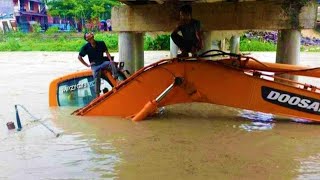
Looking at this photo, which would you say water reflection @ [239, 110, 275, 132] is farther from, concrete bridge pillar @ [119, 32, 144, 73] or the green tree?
the green tree

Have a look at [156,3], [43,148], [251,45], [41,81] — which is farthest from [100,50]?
[251,45]

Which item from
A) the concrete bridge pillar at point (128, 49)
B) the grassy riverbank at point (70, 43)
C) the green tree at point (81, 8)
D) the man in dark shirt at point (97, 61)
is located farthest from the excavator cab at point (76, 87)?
the green tree at point (81, 8)

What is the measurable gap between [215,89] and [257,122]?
122 cm

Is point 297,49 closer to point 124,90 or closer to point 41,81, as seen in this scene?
point 124,90

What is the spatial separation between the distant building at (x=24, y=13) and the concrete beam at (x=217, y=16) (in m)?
45.2

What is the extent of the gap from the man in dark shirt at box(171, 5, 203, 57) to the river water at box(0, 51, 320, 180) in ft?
4.50

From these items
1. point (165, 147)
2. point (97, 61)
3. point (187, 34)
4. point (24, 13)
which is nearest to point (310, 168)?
point (165, 147)

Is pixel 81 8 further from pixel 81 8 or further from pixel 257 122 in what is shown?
pixel 257 122

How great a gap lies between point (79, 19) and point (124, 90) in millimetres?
45144

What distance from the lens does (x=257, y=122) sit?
8.57m

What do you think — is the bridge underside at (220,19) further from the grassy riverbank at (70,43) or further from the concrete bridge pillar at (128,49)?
the grassy riverbank at (70,43)

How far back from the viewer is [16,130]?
328 inches

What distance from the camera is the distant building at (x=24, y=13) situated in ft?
172

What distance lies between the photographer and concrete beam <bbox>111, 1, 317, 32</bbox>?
9.04 m
